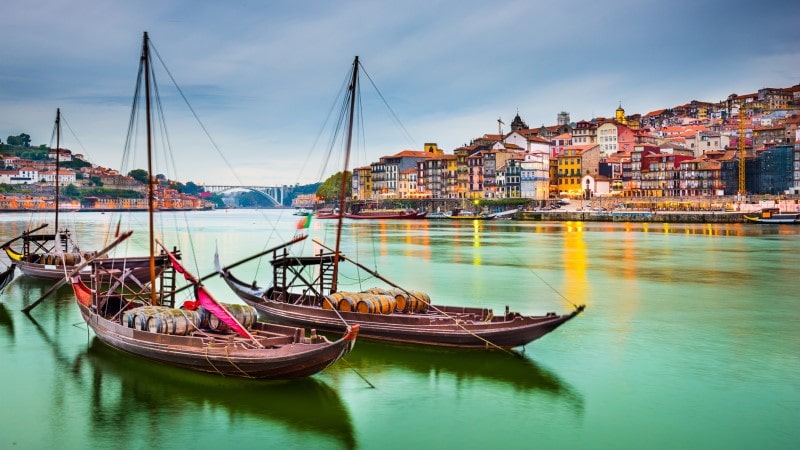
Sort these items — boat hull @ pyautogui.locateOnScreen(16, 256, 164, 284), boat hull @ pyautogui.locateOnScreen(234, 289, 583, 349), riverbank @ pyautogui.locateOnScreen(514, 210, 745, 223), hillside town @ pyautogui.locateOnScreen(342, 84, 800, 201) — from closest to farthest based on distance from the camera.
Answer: boat hull @ pyautogui.locateOnScreen(234, 289, 583, 349) → boat hull @ pyautogui.locateOnScreen(16, 256, 164, 284) → riverbank @ pyautogui.locateOnScreen(514, 210, 745, 223) → hillside town @ pyautogui.locateOnScreen(342, 84, 800, 201)

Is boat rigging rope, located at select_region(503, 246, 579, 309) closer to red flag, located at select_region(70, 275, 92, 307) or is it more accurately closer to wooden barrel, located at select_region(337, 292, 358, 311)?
wooden barrel, located at select_region(337, 292, 358, 311)

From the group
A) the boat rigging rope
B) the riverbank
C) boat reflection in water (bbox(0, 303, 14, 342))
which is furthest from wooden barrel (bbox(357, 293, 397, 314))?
the riverbank

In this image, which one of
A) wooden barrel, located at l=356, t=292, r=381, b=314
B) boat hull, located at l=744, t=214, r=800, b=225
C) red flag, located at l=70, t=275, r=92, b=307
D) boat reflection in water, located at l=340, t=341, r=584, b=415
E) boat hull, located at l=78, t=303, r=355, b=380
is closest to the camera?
boat hull, located at l=78, t=303, r=355, b=380

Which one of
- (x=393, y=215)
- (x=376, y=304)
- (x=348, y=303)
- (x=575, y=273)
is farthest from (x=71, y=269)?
(x=393, y=215)

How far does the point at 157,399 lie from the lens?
48.2ft

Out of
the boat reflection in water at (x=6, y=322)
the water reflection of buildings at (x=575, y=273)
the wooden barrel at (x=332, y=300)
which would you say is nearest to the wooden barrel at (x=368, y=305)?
the wooden barrel at (x=332, y=300)

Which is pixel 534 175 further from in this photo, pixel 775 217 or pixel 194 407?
pixel 194 407

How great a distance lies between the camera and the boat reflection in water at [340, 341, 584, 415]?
15.9 metres

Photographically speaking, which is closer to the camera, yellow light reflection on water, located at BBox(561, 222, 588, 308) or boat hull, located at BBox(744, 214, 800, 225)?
yellow light reflection on water, located at BBox(561, 222, 588, 308)

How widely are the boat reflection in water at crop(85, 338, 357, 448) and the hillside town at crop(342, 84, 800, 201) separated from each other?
11565 cm

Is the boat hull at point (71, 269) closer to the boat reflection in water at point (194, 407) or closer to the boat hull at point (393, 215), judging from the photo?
the boat reflection in water at point (194, 407)

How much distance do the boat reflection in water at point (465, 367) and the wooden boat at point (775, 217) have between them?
96.2 m

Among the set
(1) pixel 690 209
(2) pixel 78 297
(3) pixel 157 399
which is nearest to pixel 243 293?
(2) pixel 78 297

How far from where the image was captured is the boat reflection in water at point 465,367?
1585 centimetres
